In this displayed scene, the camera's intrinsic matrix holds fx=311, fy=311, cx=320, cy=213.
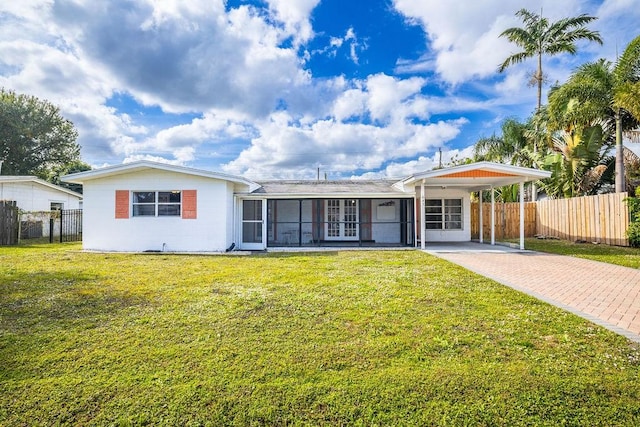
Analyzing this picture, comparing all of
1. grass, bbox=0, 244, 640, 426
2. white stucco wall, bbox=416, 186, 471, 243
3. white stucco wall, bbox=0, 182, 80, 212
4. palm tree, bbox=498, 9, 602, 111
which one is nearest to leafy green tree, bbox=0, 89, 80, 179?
white stucco wall, bbox=0, 182, 80, 212

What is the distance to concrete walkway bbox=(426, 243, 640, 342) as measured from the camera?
4.71 meters

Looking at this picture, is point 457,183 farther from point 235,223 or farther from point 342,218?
point 235,223

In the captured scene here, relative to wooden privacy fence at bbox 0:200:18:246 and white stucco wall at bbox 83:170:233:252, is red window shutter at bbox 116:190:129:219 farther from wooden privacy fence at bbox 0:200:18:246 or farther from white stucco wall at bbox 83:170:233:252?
wooden privacy fence at bbox 0:200:18:246

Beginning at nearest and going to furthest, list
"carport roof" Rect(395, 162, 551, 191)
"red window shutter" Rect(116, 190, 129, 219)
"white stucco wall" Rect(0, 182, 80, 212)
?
"carport roof" Rect(395, 162, 551, 191)
"red window shutter" Rect(116, 190, 129, 219)
"white stucco wall" Rect(0, 182, 80, 212)

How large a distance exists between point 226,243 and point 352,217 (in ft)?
21.9

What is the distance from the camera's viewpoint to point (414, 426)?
91.7 inches

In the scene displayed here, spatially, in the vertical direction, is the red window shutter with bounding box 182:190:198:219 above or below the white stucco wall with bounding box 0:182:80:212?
below

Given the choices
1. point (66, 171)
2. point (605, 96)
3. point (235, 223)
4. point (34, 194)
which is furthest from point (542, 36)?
point (66, 171)

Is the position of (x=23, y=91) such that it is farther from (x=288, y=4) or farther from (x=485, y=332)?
(x=485, y=332)

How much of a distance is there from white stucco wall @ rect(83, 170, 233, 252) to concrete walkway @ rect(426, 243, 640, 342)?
28.3 feet

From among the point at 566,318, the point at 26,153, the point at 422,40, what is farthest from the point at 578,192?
the point at 26,153

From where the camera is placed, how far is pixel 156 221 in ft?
41.5

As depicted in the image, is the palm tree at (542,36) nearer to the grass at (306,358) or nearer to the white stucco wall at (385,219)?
the white stucco wall at (385,219)

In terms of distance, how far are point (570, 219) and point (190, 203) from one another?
17.8 metres
